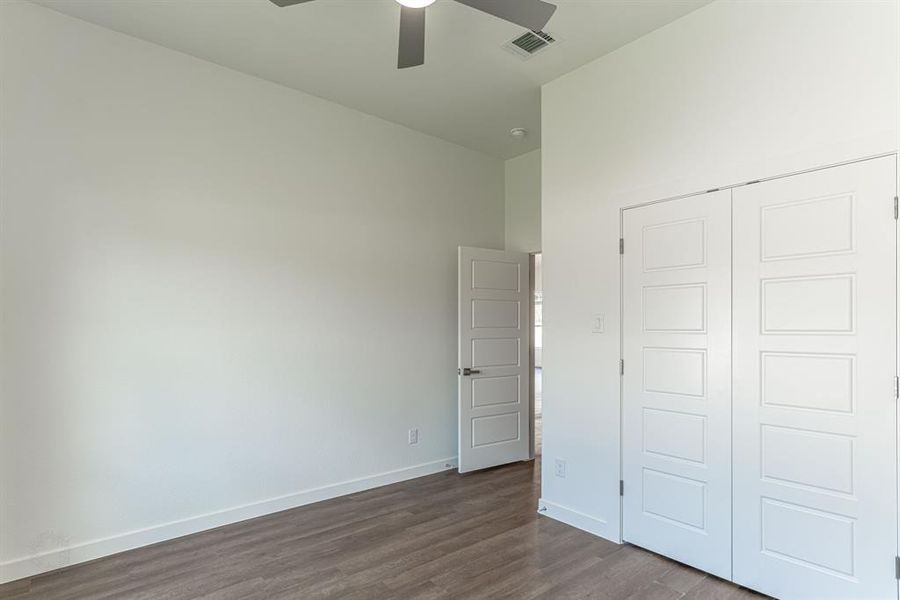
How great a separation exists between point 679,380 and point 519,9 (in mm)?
2151

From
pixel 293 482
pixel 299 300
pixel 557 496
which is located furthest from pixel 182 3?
pixel 557 496

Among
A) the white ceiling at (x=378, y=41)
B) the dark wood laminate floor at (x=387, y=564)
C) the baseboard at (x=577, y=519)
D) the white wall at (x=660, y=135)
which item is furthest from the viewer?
the baseboard at (x=577, y=519)

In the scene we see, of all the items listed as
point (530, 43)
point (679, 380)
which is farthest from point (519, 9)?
point (679, 380)

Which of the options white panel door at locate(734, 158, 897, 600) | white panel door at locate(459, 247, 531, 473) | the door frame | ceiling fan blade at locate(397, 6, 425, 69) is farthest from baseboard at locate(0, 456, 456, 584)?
ceiling fan blade at locate(397, 6, 425, 69)

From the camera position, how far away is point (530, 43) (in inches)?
120

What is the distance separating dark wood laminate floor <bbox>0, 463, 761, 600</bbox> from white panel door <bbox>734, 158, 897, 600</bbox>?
0.39 meters

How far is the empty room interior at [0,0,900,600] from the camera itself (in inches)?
89.2

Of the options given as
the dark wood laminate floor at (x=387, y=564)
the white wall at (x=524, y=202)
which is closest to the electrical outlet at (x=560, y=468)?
the dark wood laminate floor at (x=387, y=564)

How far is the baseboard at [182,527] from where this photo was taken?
8.59ft

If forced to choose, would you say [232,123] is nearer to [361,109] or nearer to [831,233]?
[361,109]

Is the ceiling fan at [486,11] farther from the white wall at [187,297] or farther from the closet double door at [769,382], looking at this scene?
the white wall at [187,297]

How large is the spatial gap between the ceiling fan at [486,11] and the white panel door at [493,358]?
238cm

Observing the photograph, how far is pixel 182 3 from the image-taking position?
8.83 ft

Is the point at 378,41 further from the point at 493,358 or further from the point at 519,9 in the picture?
the point at 493,358
